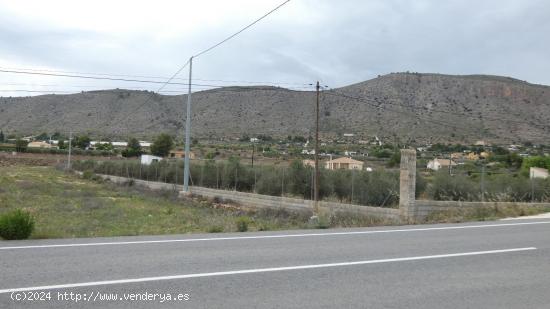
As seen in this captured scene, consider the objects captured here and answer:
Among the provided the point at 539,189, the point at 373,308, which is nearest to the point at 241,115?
the point at 539,189

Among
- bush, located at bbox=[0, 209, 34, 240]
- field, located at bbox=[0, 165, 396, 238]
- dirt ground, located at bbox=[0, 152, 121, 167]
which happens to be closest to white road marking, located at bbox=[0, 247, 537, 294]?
bush, located at bbox=[0, 209, 34, 240]

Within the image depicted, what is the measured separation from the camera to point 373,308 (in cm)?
648

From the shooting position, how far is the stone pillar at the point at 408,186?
64.8ft

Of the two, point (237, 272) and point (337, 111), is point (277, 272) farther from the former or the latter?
point (337, 111)

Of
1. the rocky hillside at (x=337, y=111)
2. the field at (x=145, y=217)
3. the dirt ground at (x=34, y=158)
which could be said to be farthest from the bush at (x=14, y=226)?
the dirt ground at (x=34, y=158)

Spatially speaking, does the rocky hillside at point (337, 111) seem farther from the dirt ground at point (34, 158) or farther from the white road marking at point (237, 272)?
the white road marking at point (237, 272)

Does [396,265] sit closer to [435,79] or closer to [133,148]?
[435,79]

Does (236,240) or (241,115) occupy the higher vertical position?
(241,115)

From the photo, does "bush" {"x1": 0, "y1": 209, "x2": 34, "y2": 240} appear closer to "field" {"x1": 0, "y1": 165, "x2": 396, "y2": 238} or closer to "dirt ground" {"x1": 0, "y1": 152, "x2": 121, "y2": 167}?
"field" {"x1": 0, "y1": 165, "x2": 396, "y2": 238}

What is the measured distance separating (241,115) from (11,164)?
134 feet

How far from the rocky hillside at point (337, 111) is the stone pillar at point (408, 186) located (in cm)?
3329

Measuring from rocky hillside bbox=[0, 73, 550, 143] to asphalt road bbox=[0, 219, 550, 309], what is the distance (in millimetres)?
42447

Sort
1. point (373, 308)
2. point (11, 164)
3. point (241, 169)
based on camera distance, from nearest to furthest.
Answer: point (373, 308), point (241, 169), point (11, 164)

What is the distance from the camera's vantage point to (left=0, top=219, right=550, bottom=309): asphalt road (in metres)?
6.80
